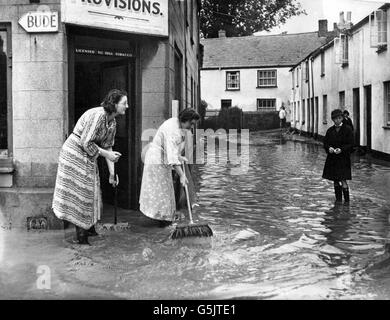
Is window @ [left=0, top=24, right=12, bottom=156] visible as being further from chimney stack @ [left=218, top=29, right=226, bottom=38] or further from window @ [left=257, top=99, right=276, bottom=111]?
chimney stack @ [left=218, top=29, right=226, bottom=38]

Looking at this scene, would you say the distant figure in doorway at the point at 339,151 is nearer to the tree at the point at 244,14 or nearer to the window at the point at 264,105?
the tree at the point at 244,14

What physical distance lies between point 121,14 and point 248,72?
44.1 meters

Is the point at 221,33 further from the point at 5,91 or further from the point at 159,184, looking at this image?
the point at 159,184

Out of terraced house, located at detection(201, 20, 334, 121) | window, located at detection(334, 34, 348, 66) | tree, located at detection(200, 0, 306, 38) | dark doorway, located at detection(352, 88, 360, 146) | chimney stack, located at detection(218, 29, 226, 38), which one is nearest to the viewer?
dark doorway, located at detection(352, 88, 360, 146)

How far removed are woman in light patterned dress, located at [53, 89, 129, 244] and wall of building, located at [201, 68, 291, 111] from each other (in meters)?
45.2

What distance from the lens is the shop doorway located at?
1000 centimetres

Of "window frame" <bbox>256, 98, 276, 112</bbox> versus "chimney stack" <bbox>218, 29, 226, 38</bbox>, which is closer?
"window frame" <bbox>256, 98, 276, 112</bbox>

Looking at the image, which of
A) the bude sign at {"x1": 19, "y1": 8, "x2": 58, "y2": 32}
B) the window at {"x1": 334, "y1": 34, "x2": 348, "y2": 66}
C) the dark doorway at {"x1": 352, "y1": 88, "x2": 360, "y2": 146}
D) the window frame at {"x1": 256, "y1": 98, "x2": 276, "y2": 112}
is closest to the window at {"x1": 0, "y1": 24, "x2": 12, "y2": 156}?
the bude sign at {"x1": 19, "y1": 8, "x2": 58, "y2": 32}

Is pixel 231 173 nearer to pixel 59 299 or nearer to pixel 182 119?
pixel 182 119

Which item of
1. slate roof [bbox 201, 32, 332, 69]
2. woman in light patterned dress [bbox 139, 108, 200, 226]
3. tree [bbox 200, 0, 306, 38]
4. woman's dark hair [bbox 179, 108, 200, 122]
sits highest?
tree [bbox 200, 0, 306, 38]

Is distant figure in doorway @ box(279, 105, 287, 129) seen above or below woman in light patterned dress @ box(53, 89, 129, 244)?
above

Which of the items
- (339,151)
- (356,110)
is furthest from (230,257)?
(356,110)

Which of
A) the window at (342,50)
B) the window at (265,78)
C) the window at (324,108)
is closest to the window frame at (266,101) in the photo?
the window at (265,78)

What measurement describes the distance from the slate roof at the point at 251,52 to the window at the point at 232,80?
600 millimetres
